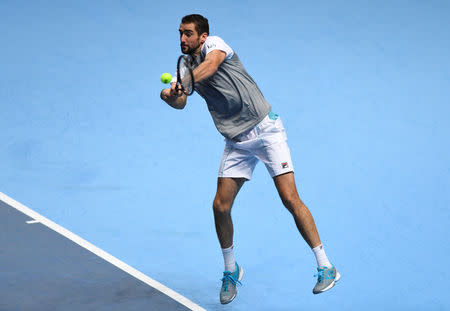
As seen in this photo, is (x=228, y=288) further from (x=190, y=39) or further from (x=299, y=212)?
(x=190, y=39)

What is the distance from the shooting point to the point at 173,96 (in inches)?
161

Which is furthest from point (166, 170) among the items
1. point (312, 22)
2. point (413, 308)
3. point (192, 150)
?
point (312, 22)

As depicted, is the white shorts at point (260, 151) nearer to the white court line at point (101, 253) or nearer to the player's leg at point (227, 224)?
the player's leg at point (227, 224)

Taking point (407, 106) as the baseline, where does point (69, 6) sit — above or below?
above

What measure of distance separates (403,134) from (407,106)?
83cm

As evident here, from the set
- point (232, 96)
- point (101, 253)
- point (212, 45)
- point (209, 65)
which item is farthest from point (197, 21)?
point (101, 253)

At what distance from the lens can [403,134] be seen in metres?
→ 8.48

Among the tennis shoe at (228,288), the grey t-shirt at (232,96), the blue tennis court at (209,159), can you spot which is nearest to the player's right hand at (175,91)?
the grey t-shirt at (232,96)

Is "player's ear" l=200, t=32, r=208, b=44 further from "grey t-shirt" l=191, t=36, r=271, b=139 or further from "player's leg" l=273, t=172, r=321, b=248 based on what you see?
"player's leg" l=273, t=172, r=321, b=248

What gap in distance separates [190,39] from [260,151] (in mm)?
886

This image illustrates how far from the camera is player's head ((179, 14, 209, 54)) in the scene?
4291 mm

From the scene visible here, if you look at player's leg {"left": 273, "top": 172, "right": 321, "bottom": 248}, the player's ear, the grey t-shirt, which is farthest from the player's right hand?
player's leg {"left": 273, "top": 172, "right": 321, "bottom": 248}

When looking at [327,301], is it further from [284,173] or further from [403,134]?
[403,134]

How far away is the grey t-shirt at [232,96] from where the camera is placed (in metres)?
4.37
